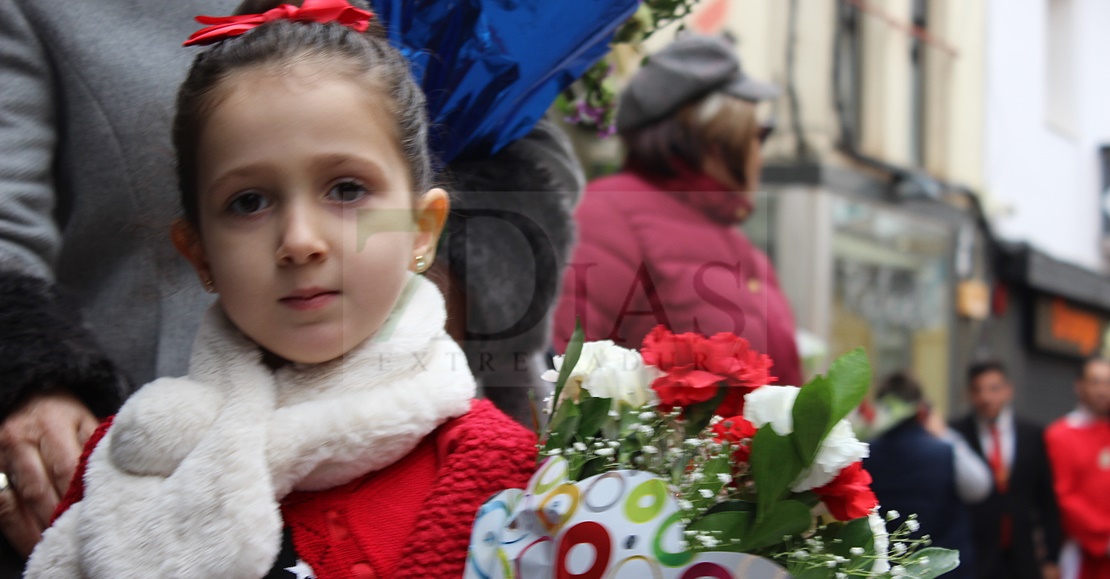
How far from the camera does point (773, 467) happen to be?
113 centimetres

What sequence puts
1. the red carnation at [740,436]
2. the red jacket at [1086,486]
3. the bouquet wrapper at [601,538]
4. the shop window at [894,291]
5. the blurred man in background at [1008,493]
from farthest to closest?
the shop window at [894,291]
the red jacket at [1086,486]
the blurred man in background at [1008,493]
the red carnation at [740,436]
the bouquet wrapper at [601,538]

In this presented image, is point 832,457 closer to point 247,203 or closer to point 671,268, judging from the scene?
point 247,203

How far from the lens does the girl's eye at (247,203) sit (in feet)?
4.32

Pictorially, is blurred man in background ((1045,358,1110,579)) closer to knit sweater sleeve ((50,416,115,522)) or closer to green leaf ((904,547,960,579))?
green leaf ((904,547,960,579))

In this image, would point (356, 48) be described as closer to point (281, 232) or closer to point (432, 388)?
point (281, 232)

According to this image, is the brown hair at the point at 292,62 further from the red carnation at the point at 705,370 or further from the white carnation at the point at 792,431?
the white carnation at the point at 792,431

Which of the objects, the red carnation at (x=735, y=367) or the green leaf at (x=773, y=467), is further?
the red carnation at (x=735, y=367)

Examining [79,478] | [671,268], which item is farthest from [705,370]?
A: [671,268]

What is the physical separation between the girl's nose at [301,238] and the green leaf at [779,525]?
56 cm

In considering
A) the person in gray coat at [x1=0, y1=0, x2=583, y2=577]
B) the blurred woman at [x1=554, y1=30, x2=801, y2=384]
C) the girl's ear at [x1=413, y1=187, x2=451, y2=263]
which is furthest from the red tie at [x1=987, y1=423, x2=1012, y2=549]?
the girl's ear at [x1=413, y1=187, x2=451, y2=263]

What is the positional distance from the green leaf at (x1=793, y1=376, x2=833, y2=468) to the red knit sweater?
34 cm

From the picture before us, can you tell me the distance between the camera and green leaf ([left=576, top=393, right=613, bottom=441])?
123 cm

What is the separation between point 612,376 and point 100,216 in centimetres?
91

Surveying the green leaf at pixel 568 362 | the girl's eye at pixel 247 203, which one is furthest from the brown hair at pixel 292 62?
A: the green leaf at pixel 568 362
